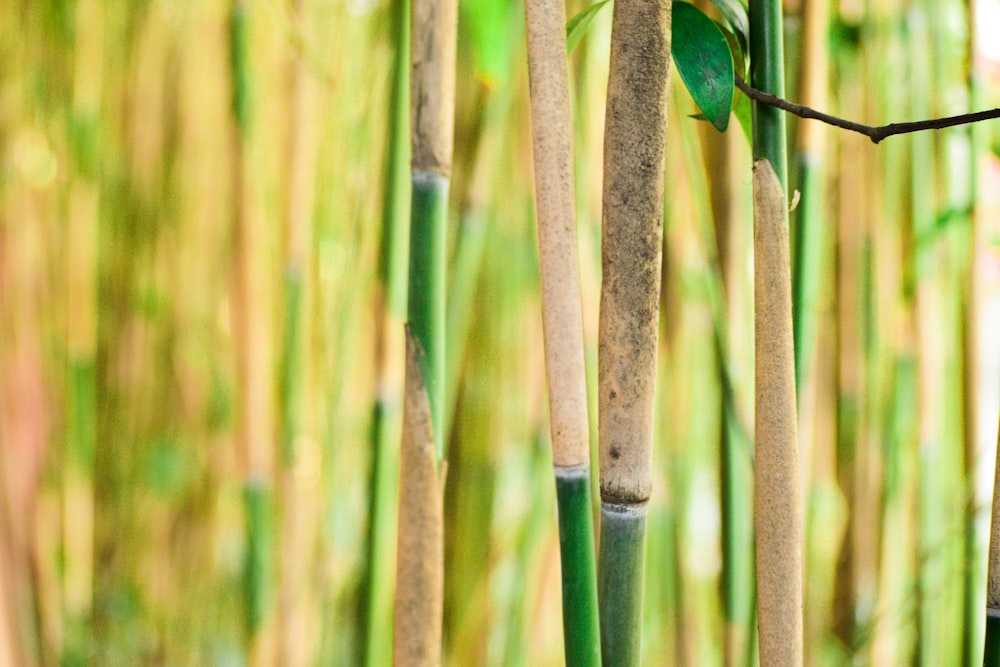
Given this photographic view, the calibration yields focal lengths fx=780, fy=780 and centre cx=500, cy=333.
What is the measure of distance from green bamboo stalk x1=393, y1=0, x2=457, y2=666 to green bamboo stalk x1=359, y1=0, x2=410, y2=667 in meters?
0.22

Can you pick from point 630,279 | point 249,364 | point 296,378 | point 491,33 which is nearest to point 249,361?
point 249,364

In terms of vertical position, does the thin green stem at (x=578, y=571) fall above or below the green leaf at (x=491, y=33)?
below

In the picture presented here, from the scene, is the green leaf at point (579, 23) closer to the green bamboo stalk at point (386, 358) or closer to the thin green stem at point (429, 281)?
the thin green stem at point (429, 281)

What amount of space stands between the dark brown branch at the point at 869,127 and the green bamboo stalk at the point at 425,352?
10cm

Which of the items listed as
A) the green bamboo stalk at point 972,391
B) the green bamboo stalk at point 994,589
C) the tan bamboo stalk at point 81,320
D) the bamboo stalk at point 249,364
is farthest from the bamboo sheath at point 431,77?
the tan bamboo stalk at point 81,320

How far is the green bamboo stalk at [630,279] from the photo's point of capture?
8.8 inches

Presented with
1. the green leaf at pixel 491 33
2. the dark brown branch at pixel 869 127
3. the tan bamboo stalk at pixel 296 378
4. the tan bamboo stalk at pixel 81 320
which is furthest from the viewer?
the tan bamboo stalk at pixel 81 320

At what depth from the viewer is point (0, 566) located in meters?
0.58

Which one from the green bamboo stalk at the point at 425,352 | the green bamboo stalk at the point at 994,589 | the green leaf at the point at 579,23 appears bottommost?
the green bamboo stalk at the point at 994,589

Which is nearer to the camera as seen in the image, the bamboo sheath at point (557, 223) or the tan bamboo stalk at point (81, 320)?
the bamboo sheath at point (557, 223)

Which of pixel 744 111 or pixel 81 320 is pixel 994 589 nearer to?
pixel 744 111

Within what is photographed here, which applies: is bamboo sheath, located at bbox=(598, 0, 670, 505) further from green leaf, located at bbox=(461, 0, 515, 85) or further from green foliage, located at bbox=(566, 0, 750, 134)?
green leaf, located at bbox=(461, 0, 515, 85)

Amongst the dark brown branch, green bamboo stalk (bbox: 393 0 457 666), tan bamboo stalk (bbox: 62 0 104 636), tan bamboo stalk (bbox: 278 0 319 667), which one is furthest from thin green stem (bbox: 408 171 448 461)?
tan bamboo stalk (bbox: 62 0 104 636)

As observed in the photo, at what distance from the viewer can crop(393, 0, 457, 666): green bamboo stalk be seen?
0.24 metres
